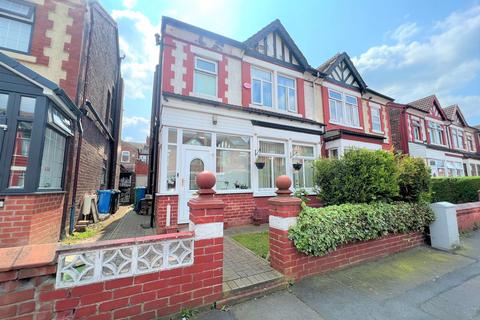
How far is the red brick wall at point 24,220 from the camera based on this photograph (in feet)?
13.2

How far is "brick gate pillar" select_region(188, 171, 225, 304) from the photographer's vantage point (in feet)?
9.17

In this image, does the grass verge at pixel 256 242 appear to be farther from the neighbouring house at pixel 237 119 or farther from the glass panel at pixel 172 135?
the glass panel at pixel 172 135

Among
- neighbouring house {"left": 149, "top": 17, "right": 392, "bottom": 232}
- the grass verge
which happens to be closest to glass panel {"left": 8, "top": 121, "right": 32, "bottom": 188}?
neighbouring house {"left": 149, "top": 17, "right": 392, "bottom": 232}

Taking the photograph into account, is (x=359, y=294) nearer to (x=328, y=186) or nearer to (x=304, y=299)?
(x=304, y=299)

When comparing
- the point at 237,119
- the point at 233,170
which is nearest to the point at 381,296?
the point at 233,170

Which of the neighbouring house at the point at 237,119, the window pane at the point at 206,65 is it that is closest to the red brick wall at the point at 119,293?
the neighbouring house at the point at 237,119

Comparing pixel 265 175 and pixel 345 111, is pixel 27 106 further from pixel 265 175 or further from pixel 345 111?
pixel 345 111

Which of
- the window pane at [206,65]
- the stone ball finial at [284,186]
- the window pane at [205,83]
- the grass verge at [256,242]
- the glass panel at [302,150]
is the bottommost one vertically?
the grass verge at [256,242]

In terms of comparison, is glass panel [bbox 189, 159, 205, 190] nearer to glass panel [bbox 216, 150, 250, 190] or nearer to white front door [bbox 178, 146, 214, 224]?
white front door [bbox 178, 146, 214, 224]

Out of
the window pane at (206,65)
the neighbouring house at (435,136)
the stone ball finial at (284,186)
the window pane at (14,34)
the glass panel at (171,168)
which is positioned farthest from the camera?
the neighbouring house at (435,136)

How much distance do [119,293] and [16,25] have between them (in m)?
7.72

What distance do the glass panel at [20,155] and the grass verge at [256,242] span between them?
4.88 meters

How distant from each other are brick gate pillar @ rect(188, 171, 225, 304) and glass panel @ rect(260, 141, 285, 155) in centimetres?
590

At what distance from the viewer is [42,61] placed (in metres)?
5.74
